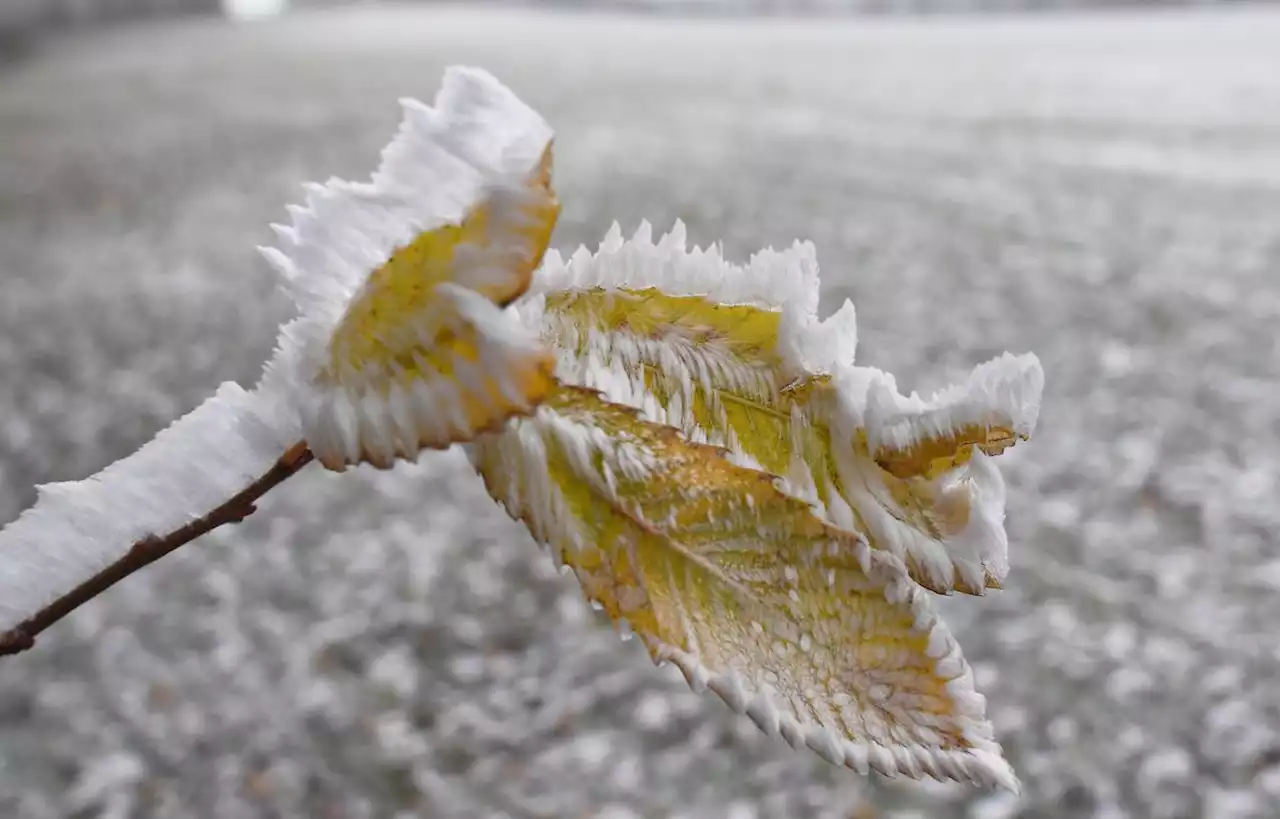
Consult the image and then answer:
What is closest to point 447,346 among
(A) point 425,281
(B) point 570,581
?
(A) point 425,281

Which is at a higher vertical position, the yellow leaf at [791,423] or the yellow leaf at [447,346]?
the yellow leaf at [447,346]

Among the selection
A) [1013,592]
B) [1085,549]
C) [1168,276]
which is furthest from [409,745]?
[1168,276]

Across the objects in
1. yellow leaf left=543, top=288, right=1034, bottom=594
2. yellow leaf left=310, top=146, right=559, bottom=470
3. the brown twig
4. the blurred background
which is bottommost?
the blurred background

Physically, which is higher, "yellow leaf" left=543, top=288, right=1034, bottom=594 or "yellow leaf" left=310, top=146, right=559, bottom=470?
"yellow leaf" left=310, top=146, right=559, bottom=470

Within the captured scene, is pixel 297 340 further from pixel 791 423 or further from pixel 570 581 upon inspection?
pixel 570 581

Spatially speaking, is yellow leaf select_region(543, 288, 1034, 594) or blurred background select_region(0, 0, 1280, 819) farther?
blurred background select_region(0, 0, 1280, 819)
